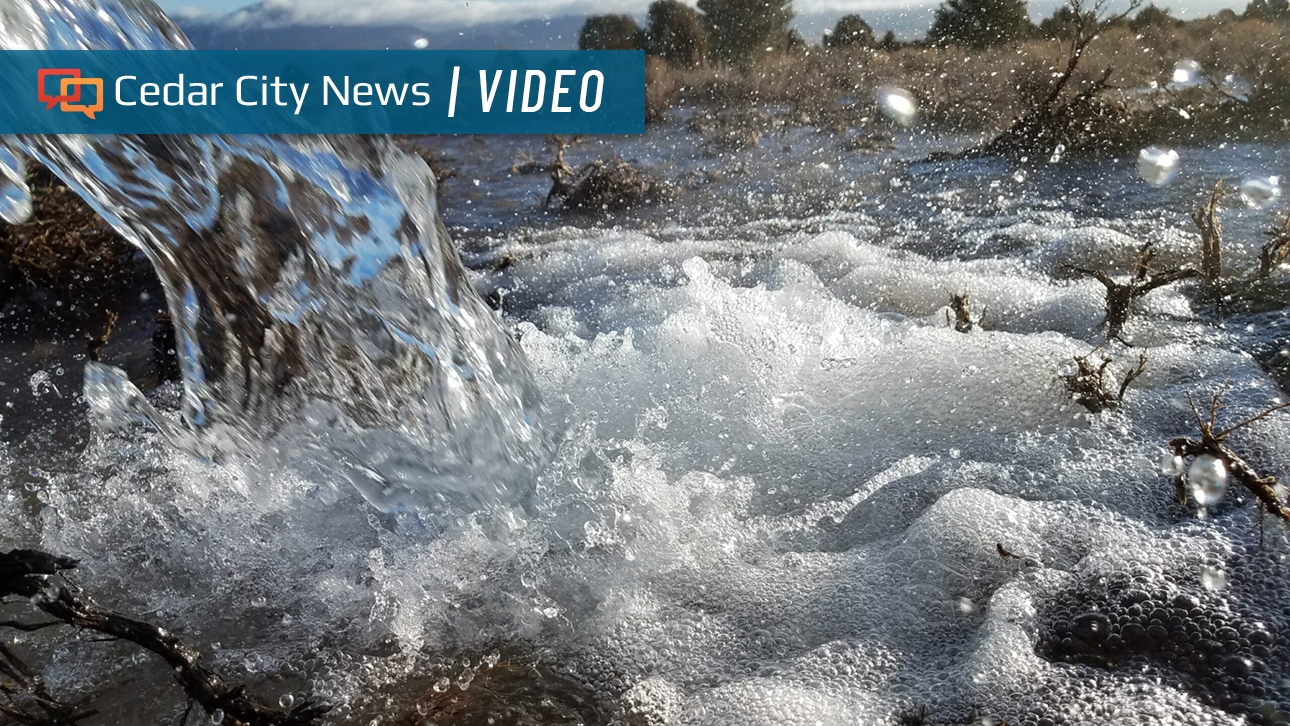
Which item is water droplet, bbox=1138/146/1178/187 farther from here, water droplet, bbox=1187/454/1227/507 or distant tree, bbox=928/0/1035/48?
distant tree, bbox=928/0/1035/48

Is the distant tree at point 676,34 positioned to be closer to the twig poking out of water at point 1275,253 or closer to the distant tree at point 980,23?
the distant tree at point 980,23

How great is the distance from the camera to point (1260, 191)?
17.0ft

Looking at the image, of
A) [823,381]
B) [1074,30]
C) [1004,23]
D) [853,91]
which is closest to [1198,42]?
[1074,30]

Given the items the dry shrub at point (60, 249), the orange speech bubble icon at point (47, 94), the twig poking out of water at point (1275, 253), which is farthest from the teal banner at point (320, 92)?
the twig poking out of water at point (1275, 253)

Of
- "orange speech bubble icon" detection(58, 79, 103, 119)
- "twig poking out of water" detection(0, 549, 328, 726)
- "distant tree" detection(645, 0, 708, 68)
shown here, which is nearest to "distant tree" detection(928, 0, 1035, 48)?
"distant tree" detection(645, 0, 708, 68)

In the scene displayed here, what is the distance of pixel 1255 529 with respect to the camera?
80.6 inches

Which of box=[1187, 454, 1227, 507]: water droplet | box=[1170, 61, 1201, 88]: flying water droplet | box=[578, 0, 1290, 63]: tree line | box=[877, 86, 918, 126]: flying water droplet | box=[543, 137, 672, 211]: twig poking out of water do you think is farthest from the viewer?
box=[578, 0, 1290, 63]: tree line

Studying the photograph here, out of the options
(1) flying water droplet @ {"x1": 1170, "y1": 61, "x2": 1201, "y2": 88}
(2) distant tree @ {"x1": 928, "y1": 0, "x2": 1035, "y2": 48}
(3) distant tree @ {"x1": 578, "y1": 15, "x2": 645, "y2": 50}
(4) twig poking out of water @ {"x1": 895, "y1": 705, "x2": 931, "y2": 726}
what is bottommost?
(4) twig poking out of water @ {"x1": 895, "y1": 705, "x2": 931, "y2": 726}

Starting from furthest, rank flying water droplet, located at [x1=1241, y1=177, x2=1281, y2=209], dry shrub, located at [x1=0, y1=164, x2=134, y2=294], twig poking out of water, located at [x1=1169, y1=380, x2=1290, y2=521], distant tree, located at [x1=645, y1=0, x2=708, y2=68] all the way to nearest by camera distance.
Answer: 1. distant tree, located at [x1=645, y1=0, x2=708, y2=68]
2. flying water droplet, located at [x1=1241, y1=177, x2=1281, y2=209]
3. dry shrub, located at [x1=0, y1=164, x2=134, y2=294]
4. twig poking out of water, located at [x1=1169, y1=380, x2=1290, y2=521]

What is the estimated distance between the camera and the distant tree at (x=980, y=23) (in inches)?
412

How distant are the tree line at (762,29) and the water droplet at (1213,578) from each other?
388 inches

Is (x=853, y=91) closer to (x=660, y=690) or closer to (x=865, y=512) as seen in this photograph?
(x=865, y=512)

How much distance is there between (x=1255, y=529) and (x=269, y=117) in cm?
317

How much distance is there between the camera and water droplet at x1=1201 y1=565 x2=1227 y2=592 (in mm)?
1908
